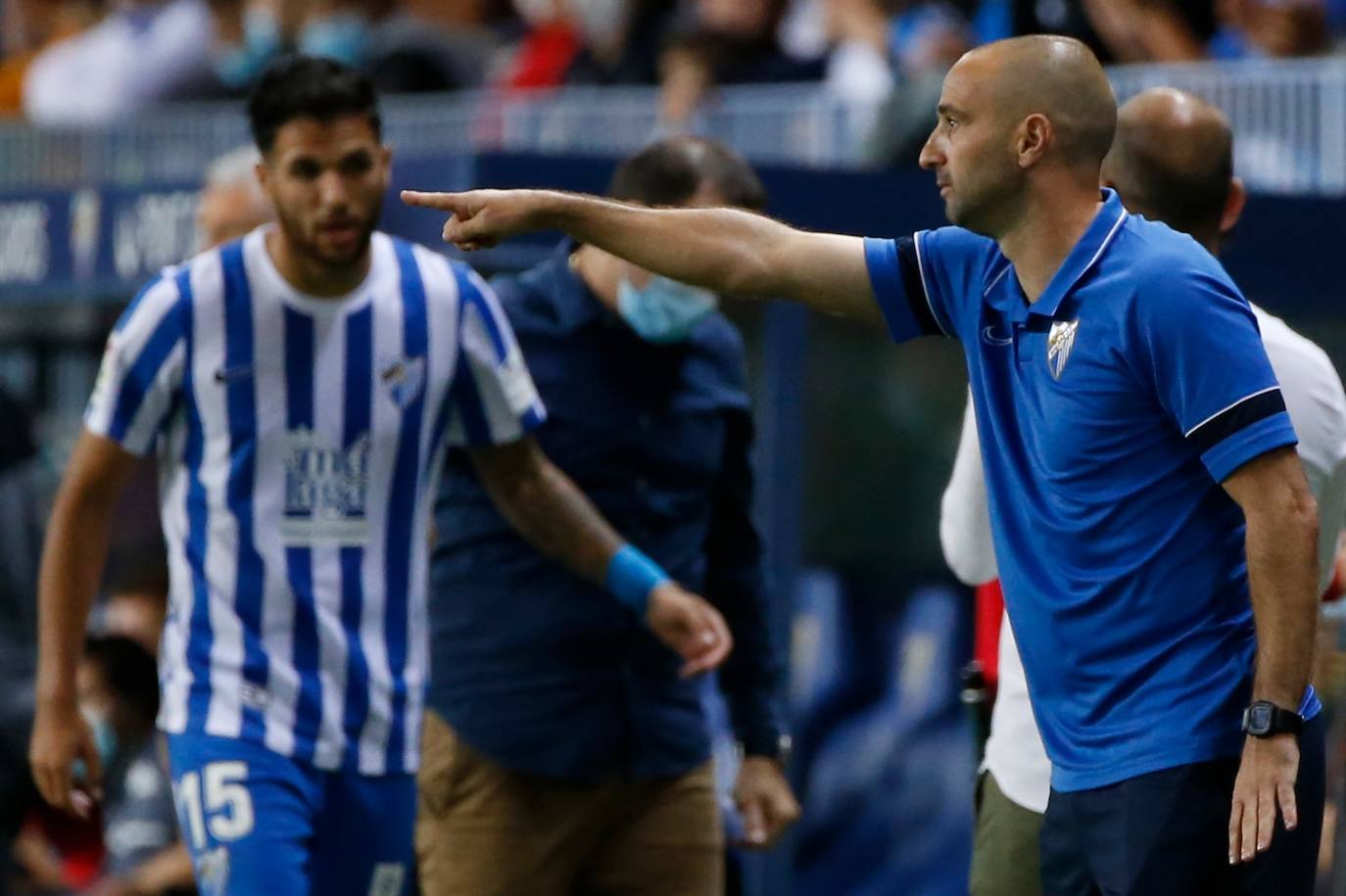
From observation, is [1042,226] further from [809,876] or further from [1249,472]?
[809,876]

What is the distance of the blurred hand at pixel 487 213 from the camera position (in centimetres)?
375

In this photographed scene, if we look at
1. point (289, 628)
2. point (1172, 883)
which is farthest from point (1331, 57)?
point (1172, 883)

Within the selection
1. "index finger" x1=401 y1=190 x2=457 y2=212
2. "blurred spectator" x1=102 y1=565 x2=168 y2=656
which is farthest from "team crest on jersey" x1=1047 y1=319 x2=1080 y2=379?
"blurred spectator" x1=102 y1=565 x2=168 y2=656

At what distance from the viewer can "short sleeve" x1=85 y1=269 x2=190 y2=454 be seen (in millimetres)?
4676

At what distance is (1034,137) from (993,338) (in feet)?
0.98

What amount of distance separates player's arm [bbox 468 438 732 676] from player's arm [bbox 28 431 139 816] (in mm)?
716

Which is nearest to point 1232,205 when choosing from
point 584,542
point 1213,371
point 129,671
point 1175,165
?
point 1175,165

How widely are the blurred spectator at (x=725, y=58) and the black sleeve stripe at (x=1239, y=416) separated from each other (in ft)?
18.4

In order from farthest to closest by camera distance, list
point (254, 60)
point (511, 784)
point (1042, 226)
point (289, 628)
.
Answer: point (254, 60) → point (511, 784) → point (289, 628) → point (1042, 226)

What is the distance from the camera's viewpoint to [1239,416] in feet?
11.1

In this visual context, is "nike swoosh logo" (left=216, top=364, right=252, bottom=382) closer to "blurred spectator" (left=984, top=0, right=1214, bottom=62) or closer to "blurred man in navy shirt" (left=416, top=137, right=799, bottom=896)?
"blurred man in navy shirt" (left=416, top=137, right=799, bottom=896)

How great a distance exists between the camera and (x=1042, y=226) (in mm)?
3637

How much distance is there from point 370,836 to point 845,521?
163 inches

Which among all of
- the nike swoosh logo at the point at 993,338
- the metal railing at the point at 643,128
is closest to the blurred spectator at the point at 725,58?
the metal railing at the point at 643,128
